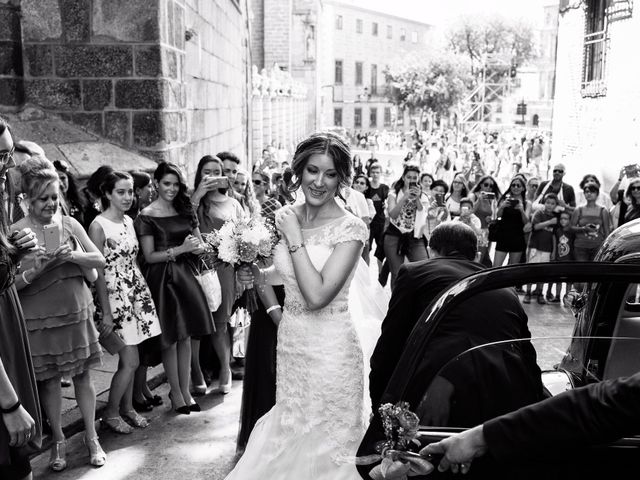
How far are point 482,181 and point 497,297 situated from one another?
8.67 metres

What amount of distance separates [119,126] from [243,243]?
4.68 meters

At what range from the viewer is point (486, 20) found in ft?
234


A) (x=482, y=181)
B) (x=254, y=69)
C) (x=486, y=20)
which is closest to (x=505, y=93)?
(x=486, y=20)

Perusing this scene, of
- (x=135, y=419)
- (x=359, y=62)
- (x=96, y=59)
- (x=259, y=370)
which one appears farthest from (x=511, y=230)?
(x=359, y=62)

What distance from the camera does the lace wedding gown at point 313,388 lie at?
11.8 feet

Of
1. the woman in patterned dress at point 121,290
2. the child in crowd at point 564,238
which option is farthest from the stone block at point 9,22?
the child in crowd at point 564,238

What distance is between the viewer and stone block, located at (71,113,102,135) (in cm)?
828

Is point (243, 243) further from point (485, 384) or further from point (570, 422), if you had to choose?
point (570, 422)

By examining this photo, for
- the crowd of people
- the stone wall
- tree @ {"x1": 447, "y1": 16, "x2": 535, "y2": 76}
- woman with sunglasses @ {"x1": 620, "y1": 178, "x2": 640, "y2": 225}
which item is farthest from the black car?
tree @ {"x1": 447, "y1": 16, "x2": 535, "y2": 76}

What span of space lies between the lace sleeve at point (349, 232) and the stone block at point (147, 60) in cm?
500

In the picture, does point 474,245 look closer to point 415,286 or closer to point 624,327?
point 415,286

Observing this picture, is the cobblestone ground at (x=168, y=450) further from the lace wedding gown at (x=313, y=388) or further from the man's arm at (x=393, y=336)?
the lace wedding gown at (x=313, y=388)

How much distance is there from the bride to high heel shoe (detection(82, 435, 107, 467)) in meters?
1.71

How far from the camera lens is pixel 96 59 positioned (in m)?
8.16
